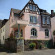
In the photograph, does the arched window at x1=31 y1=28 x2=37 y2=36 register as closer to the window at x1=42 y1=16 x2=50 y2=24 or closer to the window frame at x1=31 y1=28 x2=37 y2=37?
the window frame at x1=31 y1=28 x2=37 y2=37

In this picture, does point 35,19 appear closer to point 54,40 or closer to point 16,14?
point 16,14

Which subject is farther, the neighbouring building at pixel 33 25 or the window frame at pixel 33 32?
the window frame at pixel 33 32

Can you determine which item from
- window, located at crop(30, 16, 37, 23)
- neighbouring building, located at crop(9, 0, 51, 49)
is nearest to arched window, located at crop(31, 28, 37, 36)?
neighbouring building, located at crop(9, 0, 51, 49)

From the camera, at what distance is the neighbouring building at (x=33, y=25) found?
24516mm

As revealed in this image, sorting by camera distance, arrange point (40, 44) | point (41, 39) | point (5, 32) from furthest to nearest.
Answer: point (5, 32) < point (41, 39) < point (40, 44)

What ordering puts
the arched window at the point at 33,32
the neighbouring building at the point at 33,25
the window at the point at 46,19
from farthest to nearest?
the window at the point at 46,19
the arched window at the point at 33,32
the neighbouring building at the point at 33,25

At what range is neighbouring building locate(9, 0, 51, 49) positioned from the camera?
24.5m

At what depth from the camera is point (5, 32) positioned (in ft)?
103

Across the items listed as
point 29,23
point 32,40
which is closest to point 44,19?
point 29,23

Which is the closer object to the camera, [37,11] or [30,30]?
Result: [30,30]

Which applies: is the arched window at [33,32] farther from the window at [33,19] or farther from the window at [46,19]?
the window at [46,19]

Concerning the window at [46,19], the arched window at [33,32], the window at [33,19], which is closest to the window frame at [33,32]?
the arched window at [33,32]

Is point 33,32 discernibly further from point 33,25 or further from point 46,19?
point 46,19

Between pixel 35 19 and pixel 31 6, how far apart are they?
357cm
